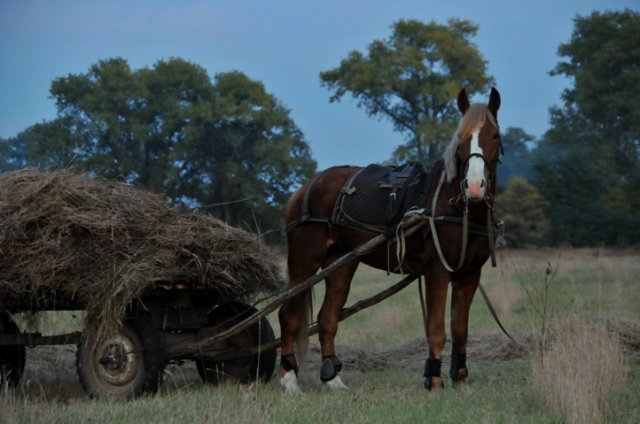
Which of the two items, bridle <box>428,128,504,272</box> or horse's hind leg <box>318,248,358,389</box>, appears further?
horse's hind leg <box>318,248,358,389</box>

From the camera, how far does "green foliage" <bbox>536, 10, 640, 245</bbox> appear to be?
37812 millimetres

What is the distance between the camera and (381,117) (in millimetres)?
47406

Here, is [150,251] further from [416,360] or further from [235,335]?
[416,360]

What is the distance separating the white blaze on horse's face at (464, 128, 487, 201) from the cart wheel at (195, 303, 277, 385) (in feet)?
7.95

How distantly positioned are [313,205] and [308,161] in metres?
34.4

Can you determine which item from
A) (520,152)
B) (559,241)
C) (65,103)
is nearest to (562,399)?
(559,241)

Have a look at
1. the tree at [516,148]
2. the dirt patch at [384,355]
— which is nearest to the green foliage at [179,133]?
the dirt patch at [384,355]

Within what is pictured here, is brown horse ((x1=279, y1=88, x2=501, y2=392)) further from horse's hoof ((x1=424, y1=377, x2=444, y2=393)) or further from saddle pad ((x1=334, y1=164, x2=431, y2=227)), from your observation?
saddle pad ((x1=334, y1=164, x2=431, y2=227))

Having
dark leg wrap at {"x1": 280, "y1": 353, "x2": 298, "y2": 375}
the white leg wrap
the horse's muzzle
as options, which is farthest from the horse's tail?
the horse's muzzle

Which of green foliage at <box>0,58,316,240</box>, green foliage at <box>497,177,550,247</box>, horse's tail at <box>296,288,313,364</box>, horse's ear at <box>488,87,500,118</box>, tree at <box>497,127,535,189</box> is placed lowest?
horse's tail at <box>296,288,313,364</box>

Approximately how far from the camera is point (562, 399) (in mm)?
5465

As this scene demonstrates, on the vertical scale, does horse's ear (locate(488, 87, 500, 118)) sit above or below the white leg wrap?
above

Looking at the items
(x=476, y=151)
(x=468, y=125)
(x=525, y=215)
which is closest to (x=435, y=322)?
(x=476, y=151)

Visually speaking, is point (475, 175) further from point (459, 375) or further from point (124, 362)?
point (124, 362)
